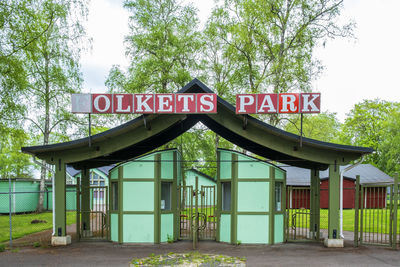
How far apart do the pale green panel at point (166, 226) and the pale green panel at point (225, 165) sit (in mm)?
2421

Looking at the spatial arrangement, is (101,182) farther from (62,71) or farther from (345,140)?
(345,140)

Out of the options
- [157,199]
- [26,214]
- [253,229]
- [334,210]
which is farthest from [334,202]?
[26,214]

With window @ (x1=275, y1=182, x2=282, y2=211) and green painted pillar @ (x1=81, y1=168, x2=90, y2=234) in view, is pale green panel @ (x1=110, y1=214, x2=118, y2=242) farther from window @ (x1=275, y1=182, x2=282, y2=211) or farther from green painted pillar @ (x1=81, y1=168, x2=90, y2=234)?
window @ (x1=275, y1=182, x2=282, y2=211)

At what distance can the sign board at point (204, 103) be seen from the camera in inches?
428

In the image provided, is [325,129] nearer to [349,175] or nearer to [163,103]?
[349,175]

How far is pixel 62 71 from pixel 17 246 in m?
14.1

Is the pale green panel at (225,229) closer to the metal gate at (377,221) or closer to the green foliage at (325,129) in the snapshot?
the metal gate at (377,221)

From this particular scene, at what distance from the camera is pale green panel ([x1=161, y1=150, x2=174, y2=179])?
42.2ft

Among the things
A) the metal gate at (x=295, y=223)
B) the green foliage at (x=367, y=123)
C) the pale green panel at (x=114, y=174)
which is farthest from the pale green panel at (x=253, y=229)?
the green foliage at (x=367, y=123)

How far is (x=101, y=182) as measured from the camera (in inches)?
1380

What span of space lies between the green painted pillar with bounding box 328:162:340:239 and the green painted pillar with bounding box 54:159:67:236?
909 centimetres

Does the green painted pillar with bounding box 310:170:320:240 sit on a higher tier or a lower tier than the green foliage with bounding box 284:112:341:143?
lower

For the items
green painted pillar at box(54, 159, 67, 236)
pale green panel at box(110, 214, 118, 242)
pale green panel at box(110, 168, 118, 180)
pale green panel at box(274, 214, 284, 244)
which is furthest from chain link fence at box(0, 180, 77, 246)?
pale green panel at box(274, 214, 284, 244)

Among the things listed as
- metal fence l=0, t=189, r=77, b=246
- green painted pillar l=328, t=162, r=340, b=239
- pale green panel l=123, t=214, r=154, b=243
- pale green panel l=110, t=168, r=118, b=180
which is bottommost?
metal fence l=0, t=189, r=77, b=246
